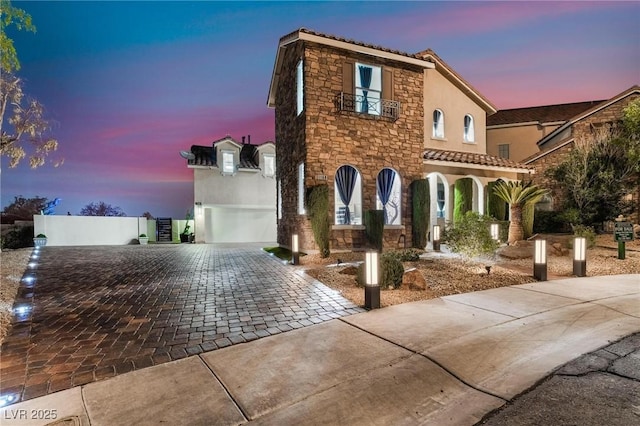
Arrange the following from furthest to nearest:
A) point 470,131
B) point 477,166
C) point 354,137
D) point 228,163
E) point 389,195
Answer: point 228,163 < point 470,131 < point 477,166 < point 389,195 < point 354,137

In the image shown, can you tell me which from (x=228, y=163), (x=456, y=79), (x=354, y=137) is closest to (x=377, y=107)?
(x=354, y=137)

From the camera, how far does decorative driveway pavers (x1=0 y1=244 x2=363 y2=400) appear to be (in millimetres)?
3084

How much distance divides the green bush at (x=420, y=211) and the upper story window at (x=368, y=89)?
11.3 feet

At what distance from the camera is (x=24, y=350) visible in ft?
11.3

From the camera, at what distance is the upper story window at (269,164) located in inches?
791

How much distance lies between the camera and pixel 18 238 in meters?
15.4

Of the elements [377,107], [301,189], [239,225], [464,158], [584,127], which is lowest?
[239,225]

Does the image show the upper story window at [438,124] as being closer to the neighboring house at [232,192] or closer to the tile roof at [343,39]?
the tile roof at [343,39]

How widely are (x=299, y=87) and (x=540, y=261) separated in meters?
9.74

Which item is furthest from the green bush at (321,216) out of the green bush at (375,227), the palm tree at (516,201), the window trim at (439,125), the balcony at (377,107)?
the window trim at (439,125)

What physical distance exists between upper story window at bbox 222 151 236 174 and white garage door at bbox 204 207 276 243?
253cm

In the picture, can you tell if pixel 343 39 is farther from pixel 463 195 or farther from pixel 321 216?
pixel 463 195

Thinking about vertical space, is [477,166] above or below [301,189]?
above

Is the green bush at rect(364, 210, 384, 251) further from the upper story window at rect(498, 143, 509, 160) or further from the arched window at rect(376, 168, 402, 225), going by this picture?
the upper story window at rect(498, 143, 509, 160)
